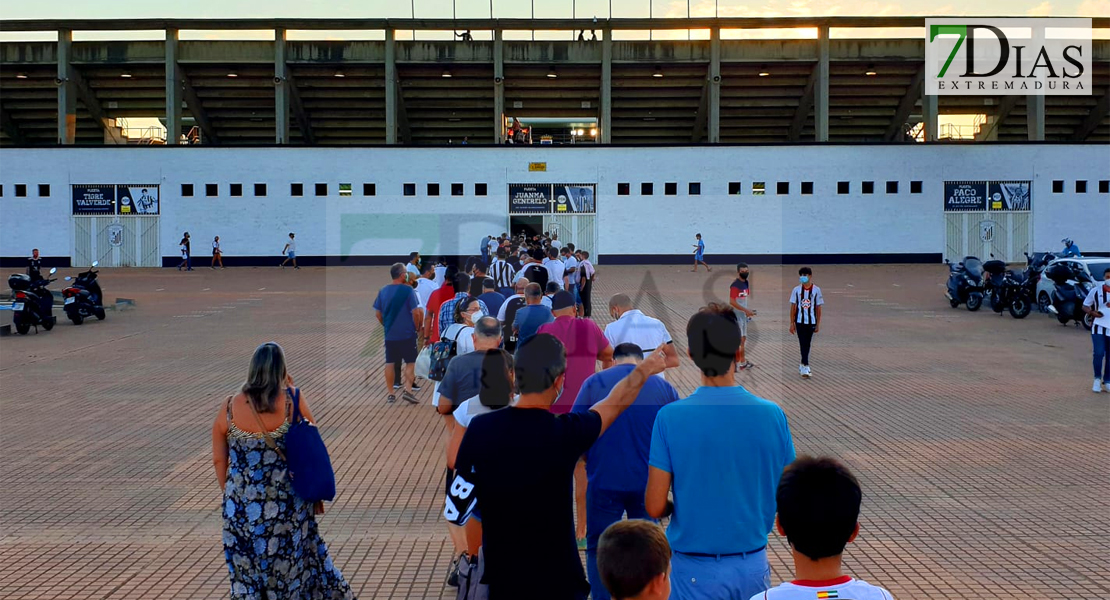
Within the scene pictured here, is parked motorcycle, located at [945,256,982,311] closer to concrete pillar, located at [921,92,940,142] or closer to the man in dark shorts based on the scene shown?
the man in dark shorts

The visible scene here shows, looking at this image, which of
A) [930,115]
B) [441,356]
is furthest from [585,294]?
[930,115]

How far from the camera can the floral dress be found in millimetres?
4953

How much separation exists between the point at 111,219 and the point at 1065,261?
38623 millimetres

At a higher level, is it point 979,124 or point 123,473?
point 979,124

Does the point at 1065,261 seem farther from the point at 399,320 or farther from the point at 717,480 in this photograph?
the point at 717,480

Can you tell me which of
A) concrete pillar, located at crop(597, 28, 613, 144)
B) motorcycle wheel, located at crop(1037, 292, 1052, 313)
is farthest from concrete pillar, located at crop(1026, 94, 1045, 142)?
motorcycle wheel, located at crop(1037, 292, 1052, 313)

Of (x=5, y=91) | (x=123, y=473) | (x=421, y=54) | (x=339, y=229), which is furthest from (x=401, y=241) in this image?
(x=123, y=473)

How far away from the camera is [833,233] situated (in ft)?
149

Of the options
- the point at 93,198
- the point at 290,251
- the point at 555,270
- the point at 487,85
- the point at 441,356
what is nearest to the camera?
the point at 441,356

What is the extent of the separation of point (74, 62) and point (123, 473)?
141 ft

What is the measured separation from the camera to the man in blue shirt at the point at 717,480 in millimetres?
3986

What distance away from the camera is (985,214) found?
4516cm

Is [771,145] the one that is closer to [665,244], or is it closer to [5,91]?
[665,244]

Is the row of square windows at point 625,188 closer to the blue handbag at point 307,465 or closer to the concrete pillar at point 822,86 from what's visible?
the concrete pillar at point 822,86
